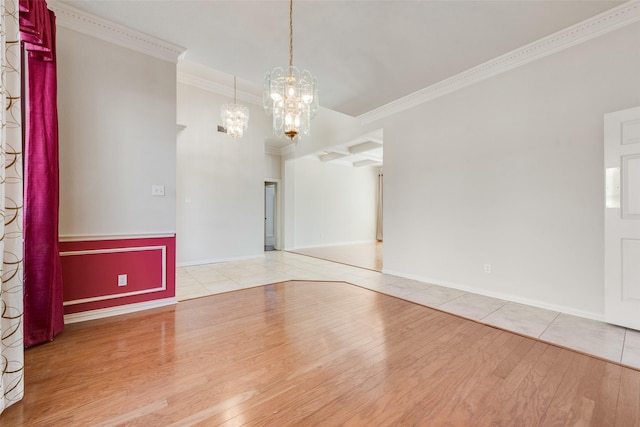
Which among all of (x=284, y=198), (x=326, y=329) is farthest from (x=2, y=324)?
(x=284, y=198)

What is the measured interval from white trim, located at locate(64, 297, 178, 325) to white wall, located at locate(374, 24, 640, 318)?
375cm

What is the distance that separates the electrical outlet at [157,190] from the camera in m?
3.00

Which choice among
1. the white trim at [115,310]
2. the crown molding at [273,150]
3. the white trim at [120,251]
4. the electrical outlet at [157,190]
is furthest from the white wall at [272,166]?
the white trim at [115,310]

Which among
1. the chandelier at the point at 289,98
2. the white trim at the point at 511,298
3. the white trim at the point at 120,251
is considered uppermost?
the chandelier at the point at 289,98

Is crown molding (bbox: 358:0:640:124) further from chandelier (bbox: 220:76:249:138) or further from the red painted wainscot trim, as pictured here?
the red painted wainscot trim

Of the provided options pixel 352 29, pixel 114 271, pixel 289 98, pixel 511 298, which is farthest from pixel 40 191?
pixel 511 298

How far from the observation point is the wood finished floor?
1.41 meters

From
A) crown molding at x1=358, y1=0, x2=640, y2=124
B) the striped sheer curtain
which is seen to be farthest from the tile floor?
crown molding at x1=358, y1=0, x2=640, y2=124

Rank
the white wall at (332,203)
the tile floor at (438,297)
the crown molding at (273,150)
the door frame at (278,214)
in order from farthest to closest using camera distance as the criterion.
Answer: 1. the white wall at (332,203)
2. the door frame at (278,214)
3. the crown molding at (273,150)
4. the tile floor at (438,297)

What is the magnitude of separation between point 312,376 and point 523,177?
132 inches

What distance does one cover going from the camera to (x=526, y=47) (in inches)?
119

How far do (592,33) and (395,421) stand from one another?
13.6 feet

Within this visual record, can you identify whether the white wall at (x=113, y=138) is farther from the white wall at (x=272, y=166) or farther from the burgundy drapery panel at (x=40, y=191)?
the white wall at (x=272, y=166)

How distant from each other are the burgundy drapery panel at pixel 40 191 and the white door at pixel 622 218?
528cm
